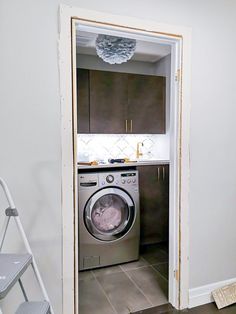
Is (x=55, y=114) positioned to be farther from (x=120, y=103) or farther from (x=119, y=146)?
(x=119, y=146)

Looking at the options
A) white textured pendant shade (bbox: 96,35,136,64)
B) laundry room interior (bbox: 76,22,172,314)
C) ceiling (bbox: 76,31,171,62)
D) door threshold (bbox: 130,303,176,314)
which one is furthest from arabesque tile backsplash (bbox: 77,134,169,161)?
door threshold (bbox: 130,303,176,314)

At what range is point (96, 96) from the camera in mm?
3264

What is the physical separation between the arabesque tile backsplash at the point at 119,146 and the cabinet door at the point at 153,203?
53 cm

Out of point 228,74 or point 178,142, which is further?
point 228,74

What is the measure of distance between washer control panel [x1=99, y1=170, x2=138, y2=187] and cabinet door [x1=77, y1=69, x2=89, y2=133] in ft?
2.40

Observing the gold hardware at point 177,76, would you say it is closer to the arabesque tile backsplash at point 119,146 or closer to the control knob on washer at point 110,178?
the control knob on washer at point 110,178

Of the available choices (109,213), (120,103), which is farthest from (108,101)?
(109,213)

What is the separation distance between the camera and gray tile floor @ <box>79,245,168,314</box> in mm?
2209

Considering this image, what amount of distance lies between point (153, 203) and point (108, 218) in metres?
0.74

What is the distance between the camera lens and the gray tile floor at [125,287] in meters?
2.21

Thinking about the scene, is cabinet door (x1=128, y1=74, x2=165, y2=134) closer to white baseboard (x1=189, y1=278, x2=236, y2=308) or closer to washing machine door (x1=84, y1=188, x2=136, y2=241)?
washing machine door (x1=84, y1=188, x2=136, y2=241)

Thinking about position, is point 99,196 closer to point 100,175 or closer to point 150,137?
point 100,175

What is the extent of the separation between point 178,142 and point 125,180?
1019 millimetres

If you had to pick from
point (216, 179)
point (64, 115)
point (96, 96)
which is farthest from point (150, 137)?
point (64, 115)
